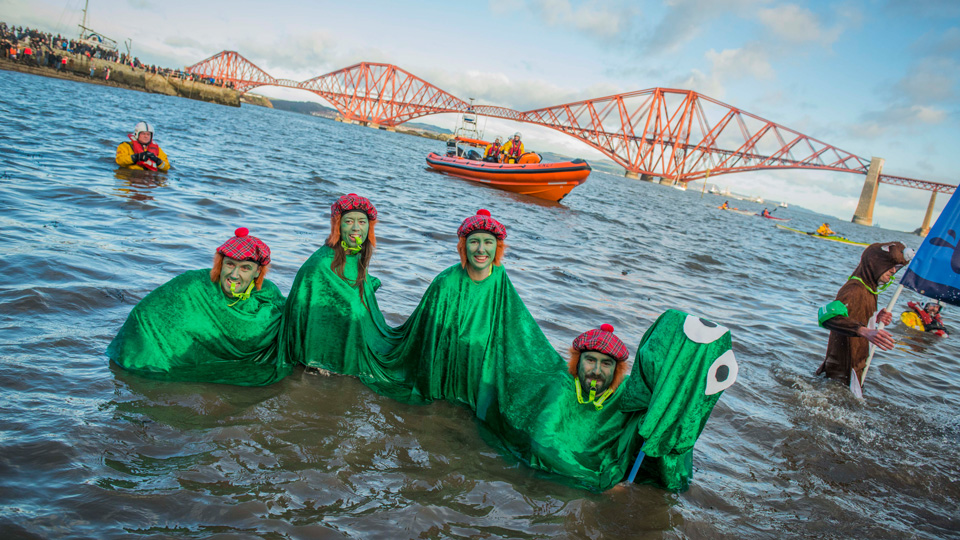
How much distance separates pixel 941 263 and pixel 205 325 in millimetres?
6050

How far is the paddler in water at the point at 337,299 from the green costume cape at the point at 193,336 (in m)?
0.26

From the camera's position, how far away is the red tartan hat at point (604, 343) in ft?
10.6

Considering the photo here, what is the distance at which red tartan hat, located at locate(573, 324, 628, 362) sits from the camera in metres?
3.22

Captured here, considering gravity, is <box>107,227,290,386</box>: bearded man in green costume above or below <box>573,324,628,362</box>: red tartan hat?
below

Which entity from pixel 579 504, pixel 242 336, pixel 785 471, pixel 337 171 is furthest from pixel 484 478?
pixel 337 171

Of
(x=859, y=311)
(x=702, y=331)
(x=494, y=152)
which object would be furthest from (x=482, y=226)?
(x=494, y=152)

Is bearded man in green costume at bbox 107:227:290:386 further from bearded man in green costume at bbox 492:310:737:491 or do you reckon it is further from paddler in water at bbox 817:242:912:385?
paddler in water at bbox 817:242:912:385

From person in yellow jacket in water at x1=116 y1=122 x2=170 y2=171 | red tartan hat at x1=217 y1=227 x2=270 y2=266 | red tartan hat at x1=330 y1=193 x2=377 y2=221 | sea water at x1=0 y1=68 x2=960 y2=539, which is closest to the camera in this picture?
sea water at x1=0 y1=68 x2=960 y2=539

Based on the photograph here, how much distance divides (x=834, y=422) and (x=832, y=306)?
1108 millimetres

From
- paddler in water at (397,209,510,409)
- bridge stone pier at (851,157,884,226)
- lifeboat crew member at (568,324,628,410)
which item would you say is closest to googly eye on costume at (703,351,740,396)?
lifeboat crew member at (568,324,628,410)

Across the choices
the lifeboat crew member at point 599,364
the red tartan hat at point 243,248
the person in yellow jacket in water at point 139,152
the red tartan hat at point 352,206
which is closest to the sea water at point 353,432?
the lifeboat crew member at point 599,364

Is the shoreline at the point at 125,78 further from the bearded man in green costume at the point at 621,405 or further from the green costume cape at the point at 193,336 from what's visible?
the bearded man in green costume at the point at 621,405

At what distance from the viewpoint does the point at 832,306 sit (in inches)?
197

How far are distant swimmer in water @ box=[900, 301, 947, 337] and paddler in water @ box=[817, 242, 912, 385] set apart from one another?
21.8ft
